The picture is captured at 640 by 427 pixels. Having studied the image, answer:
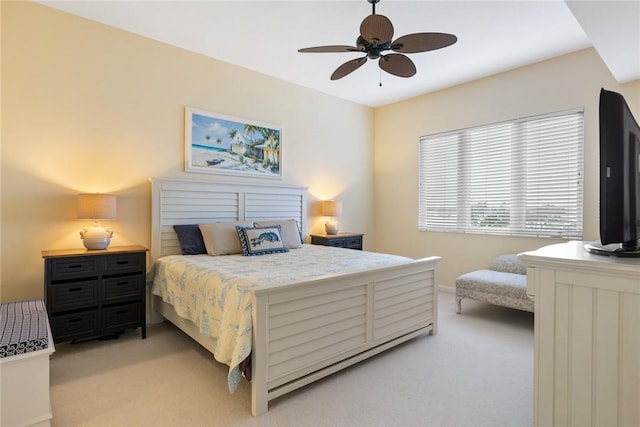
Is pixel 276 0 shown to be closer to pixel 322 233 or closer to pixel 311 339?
pixel 311 339

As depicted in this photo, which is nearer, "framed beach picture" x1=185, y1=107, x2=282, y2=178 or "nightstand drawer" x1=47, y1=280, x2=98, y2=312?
"nightstand drawer" x1=47, y1=280, x2=98, y2=312

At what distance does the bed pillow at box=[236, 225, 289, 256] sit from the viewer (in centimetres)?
350

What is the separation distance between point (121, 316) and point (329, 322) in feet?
6.46

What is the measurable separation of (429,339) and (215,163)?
2989mm

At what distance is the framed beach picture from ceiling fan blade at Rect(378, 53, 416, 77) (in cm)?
206

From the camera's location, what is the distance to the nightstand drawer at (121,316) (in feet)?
9.62

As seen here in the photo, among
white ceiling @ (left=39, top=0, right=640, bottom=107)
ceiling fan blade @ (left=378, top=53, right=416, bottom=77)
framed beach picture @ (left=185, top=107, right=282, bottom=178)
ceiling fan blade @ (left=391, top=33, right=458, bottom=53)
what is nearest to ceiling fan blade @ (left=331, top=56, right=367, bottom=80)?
ceiling fan blade @ (left=378, top=53, right=416, bottom=77)

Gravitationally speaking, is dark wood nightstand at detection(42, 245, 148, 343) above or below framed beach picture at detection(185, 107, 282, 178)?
below

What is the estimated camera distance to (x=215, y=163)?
3.98 metres

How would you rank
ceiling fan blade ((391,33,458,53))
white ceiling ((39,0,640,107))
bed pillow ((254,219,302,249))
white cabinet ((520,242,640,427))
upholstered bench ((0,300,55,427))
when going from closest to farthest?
white cabinet ((520,242,640,427)) < upholstered bench ((0,300,55,427)) < ceiling fan blade ((391,33,458,53)) < white ceiling ((39,0,640,107)) < bed pillow ((254,219,302,249))

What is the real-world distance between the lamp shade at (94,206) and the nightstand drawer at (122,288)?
57cm

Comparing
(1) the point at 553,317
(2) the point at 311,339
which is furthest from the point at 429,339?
Result: (1) the point at 553,317

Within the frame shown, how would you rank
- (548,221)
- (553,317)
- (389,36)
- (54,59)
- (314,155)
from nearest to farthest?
(553,317), (389,36), (54,59), (548,221), (314,155)

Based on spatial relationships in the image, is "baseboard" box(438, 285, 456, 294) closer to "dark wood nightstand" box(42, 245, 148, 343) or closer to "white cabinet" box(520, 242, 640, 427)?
"white cabinet" box(520, 242, 640, 427)
